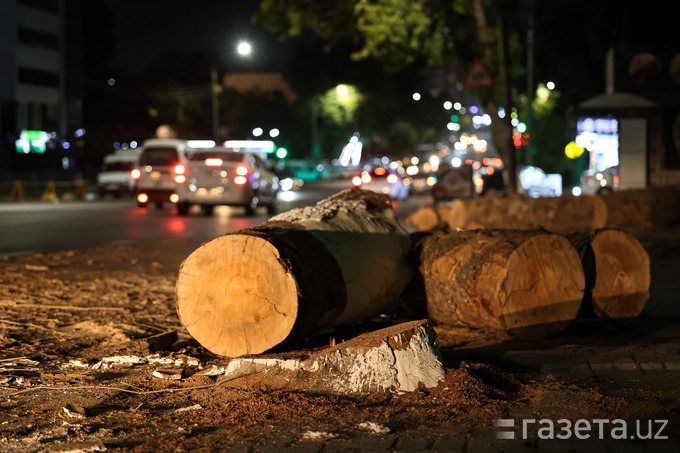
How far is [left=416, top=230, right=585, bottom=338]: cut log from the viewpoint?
807cm

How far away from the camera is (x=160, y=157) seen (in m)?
29.2

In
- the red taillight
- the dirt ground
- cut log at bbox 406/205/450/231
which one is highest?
the red taillight

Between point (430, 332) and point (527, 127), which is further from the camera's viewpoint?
point (527, 127)

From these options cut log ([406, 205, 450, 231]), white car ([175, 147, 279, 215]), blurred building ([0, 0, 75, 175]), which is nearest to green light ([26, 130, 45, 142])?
blurred building ([0, 0, 75, 175])

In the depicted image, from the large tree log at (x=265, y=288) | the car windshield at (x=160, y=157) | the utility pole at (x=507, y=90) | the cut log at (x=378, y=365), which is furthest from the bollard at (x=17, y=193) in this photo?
the cut log at (x=378, y=365)

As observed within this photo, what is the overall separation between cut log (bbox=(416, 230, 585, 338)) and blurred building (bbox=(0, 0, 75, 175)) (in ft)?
202

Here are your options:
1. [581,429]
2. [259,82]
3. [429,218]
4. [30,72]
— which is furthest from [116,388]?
[259,82]

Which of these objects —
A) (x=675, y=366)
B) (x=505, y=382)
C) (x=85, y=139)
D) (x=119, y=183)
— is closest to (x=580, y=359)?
(x=675, y=366)

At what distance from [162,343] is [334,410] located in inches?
97.4

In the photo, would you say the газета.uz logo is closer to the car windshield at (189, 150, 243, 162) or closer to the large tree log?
the large tree log

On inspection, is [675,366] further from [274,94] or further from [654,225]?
[274,94]

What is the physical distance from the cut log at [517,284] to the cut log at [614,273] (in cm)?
63

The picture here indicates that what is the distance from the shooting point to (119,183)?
3912 cm

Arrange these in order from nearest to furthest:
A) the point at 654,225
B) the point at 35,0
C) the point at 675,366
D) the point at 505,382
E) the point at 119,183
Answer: the point at 505,382, the point at 675,366, the point at 654,225, the point at 119,183, the point at 35,0
